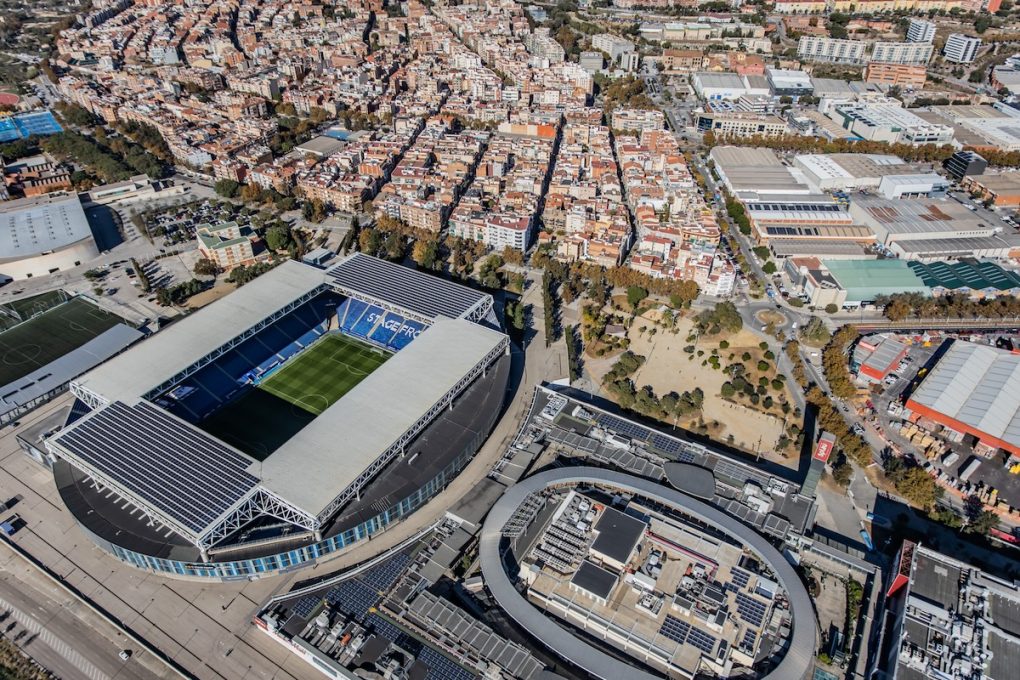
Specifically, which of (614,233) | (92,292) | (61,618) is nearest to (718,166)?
(614,233)

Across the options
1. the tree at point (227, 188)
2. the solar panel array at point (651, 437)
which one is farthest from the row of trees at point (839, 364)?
the tree at point (227, 188)

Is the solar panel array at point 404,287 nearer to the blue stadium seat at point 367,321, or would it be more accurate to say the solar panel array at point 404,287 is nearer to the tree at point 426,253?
the blue stadium seat at point 367,321

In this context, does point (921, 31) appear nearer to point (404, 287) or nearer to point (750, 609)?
point (404, 287)

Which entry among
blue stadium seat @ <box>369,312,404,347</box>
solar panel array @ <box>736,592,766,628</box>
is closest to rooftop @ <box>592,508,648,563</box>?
solar panel array @ <box>736,592,766,628</box>

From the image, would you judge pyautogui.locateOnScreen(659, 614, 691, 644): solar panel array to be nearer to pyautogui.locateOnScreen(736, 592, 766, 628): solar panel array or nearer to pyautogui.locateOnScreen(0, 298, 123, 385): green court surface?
pyautogui.locateOnScreen(736, 592, 766, 628): solar panel array

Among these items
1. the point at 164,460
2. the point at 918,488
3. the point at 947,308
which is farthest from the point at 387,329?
the point at 947,308
